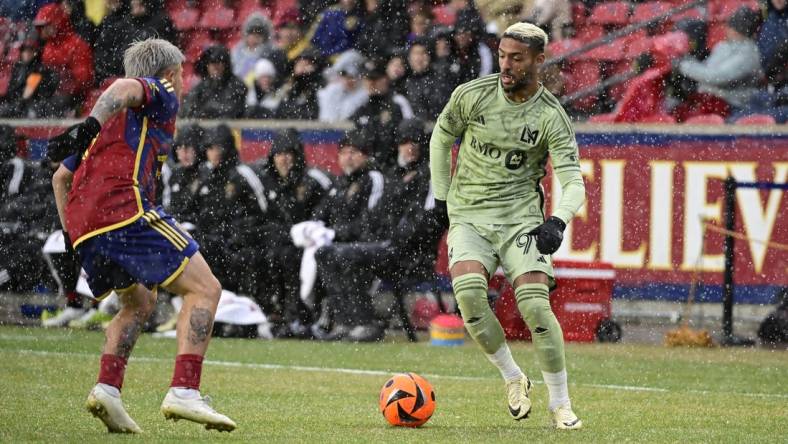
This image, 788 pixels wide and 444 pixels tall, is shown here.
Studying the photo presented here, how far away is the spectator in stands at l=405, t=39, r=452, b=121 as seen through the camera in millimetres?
15688

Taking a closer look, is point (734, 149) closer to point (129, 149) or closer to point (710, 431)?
point (710, 431)

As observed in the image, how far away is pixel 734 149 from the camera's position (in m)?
14.2

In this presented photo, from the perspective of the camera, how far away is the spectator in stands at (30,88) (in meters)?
19.6

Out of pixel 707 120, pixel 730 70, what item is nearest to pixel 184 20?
pixel 730 70

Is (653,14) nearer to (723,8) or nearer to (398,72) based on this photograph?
(723,8)

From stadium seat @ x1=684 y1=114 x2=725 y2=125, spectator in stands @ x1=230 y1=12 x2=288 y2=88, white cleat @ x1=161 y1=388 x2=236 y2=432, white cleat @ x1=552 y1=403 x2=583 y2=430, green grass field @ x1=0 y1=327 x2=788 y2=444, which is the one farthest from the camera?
spectator in stands @ x1=230 y1=12 x2=288 y2=88

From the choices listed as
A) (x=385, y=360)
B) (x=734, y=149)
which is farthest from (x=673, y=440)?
(x=734, y=149)

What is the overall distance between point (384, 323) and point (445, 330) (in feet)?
2.59

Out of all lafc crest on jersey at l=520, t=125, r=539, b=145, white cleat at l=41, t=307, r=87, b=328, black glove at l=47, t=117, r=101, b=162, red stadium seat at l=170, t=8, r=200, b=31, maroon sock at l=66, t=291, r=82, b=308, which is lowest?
white cleat at l=41, t=307, r=87, b=328

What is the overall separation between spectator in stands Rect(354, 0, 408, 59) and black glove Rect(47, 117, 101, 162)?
1048 cm

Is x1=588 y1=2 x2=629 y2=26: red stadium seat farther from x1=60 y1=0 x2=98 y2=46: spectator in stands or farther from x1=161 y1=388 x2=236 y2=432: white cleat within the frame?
x1=161 y1=388 x2=236 y2=432: white cleat

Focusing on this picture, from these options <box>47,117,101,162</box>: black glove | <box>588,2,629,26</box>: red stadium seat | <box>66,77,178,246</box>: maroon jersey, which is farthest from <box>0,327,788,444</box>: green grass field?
<box>588,2,629,26</box>: red stadium seat

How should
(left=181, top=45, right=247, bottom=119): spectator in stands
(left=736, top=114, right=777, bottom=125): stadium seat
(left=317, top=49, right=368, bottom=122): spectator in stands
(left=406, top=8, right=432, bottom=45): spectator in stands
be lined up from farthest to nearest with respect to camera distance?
(left=181, top=45, right=247, bottom=119): spectator in stands, (left=406, top=8, right=432, bottom=45): spectator in stands, (left=317, top=49, right=368, bottom=122): spectator in stands, (left=736, top=114, right=777, bottom=125): stadium seat

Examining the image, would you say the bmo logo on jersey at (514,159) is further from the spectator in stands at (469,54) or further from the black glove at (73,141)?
the spectator in stands at (469,54)
